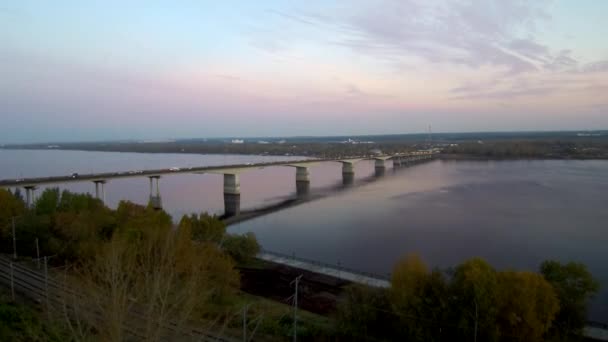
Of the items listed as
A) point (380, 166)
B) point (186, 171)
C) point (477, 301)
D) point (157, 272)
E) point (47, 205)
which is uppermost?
point (157, 272)

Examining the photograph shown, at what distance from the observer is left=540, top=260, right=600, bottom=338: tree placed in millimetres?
9703

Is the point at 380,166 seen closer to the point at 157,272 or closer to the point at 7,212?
the point at 7,212

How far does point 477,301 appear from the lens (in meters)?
8.83

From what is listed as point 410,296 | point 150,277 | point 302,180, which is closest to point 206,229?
point 150,277

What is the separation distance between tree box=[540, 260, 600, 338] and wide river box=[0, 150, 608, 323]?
82.9 inches

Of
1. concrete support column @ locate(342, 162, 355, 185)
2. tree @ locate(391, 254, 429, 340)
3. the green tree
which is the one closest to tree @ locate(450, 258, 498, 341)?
tree @ locate(391, 254, 429, 340)

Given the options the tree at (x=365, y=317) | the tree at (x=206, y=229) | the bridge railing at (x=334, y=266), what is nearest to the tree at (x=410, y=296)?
the tree at (x=365, y=317)

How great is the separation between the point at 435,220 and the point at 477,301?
Answer: 1581cm

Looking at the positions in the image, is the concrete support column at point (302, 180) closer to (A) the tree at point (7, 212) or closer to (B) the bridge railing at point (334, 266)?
(B) the bridge railing at point (334, 266)

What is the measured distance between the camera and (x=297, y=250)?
18.7m

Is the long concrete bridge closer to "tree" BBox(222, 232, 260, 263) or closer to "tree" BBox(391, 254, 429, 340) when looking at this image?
"tree" BBox(222, 232, 260, 263)

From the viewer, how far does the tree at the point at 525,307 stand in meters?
8.73

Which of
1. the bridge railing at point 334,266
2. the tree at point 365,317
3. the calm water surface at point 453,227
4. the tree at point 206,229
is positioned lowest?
the calm water surface at point 453,227

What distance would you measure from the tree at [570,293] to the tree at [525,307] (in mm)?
793
